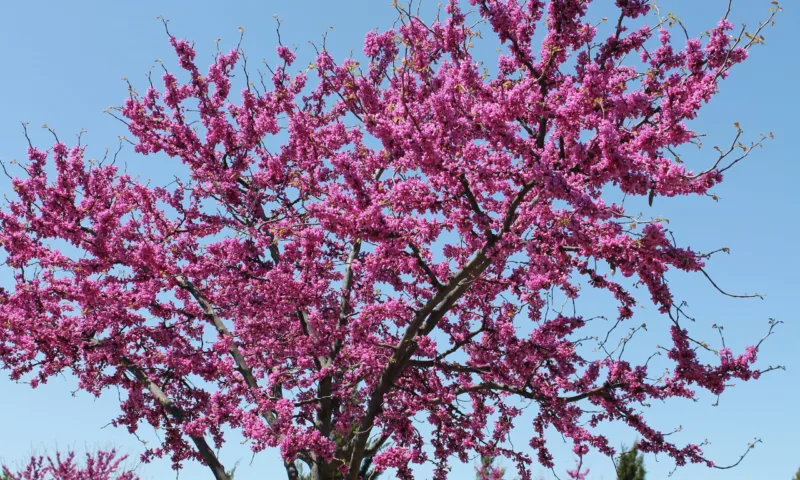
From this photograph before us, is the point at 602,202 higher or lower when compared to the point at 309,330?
lower

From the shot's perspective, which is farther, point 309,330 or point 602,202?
point 309,330

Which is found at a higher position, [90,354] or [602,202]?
[90,354]

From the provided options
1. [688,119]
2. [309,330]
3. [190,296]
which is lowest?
[688,119]

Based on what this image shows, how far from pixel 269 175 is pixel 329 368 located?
4109 millimetres

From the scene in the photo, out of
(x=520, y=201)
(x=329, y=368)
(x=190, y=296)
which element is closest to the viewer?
(x=520, y=201)

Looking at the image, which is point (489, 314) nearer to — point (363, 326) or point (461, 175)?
point (363, 326)

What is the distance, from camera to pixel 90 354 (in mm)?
12000

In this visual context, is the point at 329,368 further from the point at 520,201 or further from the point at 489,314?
the point at 520,201

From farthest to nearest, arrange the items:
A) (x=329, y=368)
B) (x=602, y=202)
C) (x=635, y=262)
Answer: (x=329, y=368) < (x=635, y=262) < (x=602, y=202)

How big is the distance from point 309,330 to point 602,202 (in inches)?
264

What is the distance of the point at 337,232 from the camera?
809 cm

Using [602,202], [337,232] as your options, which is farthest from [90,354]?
[602,202]

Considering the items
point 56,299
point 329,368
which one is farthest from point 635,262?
point 56,299

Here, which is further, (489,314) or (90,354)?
(90,354)
